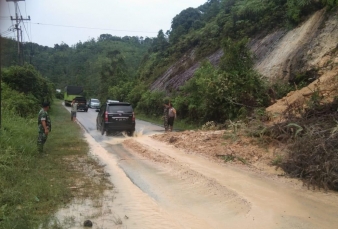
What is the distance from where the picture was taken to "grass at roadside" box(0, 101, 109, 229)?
5.76 metres

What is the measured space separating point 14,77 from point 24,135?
13749 mm

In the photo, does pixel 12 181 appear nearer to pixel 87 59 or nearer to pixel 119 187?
pixel 119 187

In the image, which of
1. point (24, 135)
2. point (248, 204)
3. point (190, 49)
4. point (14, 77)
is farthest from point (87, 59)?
point (248, 204)

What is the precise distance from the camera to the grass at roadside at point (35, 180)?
5759 millimetres

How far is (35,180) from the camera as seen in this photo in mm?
7688

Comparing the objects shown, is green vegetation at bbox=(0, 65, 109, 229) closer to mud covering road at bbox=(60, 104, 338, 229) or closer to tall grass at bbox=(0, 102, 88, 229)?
tall grass at bbox=(0, 102, 88, 229)

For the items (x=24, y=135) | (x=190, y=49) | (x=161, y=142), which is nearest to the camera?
(x=24, y=135)

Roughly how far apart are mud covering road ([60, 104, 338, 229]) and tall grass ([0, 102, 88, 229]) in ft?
2.05

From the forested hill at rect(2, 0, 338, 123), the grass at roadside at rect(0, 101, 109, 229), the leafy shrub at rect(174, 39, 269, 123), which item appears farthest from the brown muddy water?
the leafy shrub at rect(174, 39, 269, 123)

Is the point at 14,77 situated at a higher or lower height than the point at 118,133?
higher

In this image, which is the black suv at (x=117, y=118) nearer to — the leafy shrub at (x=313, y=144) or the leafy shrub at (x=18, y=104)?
the leafy shrub at (x=18, y=104)

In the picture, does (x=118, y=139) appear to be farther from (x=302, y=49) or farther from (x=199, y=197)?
(x=302, y=49)

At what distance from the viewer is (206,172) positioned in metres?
9.53

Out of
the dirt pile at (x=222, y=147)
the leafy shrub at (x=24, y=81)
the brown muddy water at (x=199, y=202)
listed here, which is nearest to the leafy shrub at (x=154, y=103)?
the leafy shrub at (x=24, y=81)
